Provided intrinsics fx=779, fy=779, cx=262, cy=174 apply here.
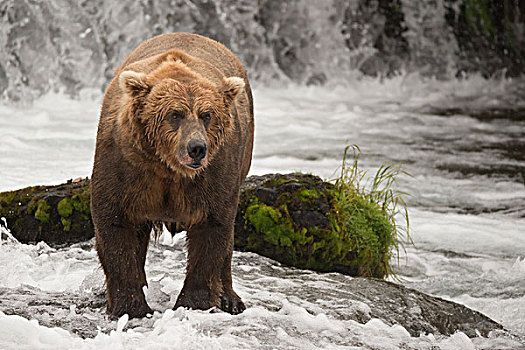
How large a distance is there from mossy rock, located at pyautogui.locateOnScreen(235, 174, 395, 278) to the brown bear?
1.53m

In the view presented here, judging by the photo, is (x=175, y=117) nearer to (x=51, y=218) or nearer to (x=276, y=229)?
(x=276, y=229)

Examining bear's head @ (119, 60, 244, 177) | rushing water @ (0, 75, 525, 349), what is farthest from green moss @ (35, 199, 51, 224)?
bear's head @ (119, 60, 244, 177)

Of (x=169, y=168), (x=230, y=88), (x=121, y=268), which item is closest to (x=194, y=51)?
(x=230, y=88)

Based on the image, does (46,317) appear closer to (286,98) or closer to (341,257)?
(341,257)

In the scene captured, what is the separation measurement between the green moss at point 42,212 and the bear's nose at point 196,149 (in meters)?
2.67

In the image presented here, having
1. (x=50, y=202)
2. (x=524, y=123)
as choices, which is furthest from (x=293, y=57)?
(x=50, y=202)

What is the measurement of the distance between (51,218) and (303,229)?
2029 millimetres

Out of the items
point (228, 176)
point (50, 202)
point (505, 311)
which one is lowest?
point (505, 311)

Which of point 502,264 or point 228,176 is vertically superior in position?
point 228,176

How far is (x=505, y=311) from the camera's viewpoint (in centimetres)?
616

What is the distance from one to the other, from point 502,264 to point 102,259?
171 inches

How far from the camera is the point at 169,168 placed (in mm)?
4211

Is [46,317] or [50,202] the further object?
[50,202]

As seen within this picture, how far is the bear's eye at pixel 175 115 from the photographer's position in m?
4.10
